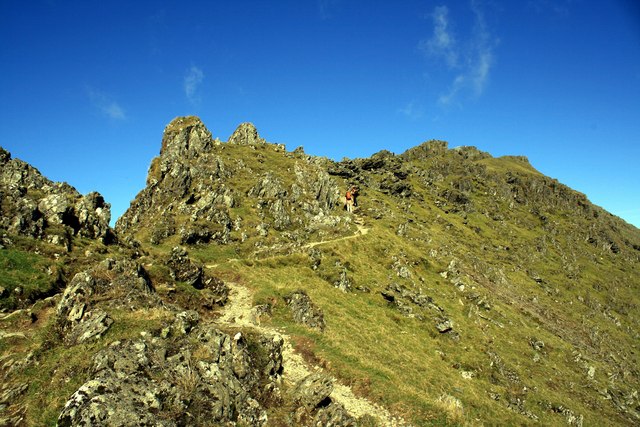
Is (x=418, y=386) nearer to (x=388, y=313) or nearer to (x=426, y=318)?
(x=388, y=313)

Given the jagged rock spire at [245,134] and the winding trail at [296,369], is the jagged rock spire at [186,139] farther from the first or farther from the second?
the winding trail at [296,369]

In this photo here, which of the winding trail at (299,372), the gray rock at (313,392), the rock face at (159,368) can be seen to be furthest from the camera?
the winding trail at (299,372)

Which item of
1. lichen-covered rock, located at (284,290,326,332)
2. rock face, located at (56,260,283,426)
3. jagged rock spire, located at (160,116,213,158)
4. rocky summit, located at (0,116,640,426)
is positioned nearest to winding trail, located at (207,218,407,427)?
rocky summit, located at (0,116,640,426)

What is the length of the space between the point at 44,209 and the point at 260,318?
23853 mm

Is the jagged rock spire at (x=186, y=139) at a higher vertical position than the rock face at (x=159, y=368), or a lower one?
higher

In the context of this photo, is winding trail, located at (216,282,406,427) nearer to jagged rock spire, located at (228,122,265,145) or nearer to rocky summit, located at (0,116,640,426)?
rocky summit, located at (0,116,640,426)

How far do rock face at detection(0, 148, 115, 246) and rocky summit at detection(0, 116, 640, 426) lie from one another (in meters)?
0.18

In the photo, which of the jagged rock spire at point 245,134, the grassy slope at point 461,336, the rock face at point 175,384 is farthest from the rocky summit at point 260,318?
the jagged rock spire at point 245,134

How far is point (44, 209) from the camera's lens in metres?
33.9

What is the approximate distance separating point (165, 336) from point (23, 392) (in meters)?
5.64

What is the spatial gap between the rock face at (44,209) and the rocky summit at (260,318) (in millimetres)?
176

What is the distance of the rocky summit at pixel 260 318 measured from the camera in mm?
15492

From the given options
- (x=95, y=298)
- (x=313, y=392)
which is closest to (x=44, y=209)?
(x=95, y=298)

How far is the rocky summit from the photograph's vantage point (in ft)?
50.8
